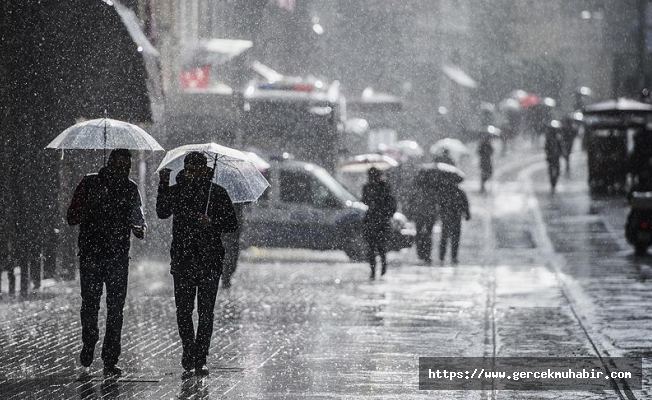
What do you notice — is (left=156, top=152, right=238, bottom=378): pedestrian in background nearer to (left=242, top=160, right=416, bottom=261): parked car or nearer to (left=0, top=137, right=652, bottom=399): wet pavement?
(left=0, top=137, right=652, bottom=399): wet pavement

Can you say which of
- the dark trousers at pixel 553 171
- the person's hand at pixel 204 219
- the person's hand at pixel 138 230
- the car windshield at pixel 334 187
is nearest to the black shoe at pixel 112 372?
the person's hand at pixel 138 230

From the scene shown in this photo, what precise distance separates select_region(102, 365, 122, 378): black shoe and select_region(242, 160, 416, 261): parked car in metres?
12.5

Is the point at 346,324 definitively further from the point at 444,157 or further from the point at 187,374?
the point at 444,157

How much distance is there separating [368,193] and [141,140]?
9.47m

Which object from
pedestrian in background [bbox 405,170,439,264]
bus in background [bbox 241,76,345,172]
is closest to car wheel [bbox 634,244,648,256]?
pedestrian in background [bbox 405,170,439,264]

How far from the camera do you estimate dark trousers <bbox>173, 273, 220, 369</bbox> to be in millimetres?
10797

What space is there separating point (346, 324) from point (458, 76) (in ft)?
211

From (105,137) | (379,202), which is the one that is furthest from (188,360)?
(379,202)

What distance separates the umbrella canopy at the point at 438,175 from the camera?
2259 cm

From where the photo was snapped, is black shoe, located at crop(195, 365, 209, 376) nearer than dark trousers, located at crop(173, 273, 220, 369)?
Yes

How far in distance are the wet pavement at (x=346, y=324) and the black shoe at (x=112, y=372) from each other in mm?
90

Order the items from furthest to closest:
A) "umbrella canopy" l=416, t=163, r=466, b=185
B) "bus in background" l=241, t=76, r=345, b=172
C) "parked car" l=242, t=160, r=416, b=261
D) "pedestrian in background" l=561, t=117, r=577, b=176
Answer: "pedestrian in background" l=561, t=117, r=577, b=176
"bus in background" l=241, t=76, r=345, b=172
"parked car" l=242, t=160, r=416, b=261
"umbrella canopy" l=416, t=163, r=466, b=185

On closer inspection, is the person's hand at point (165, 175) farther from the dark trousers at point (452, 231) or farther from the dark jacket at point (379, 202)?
the dark trousers at point (452, 231)

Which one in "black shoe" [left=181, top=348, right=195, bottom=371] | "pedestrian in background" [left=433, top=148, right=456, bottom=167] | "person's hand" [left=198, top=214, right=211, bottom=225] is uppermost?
"pedestrian in background" [left=433, top=148, right=456, bottom=167]
